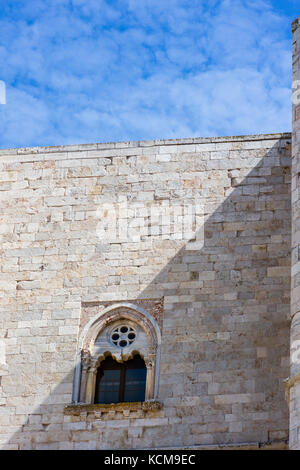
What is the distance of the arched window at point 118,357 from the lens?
1925 centimetres

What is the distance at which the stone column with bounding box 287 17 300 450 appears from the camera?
16.6 metres

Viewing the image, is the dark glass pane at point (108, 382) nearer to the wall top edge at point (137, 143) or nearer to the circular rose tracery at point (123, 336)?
the circular rose tracery at point (123, 336)

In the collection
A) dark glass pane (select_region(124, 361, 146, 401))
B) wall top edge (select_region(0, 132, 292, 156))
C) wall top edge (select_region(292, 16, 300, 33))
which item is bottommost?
dark glass pane (select_region(124, 361, 146, 401))

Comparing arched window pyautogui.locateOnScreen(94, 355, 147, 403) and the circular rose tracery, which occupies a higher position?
the circular rose tracery

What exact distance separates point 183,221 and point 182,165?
103 cm

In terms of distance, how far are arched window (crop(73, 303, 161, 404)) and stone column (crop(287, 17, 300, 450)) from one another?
2761 millimetres

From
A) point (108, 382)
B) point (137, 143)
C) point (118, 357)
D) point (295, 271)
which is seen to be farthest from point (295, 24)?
point (108, 382)

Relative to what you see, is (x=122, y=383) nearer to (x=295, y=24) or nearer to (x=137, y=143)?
(x=137, y=143)

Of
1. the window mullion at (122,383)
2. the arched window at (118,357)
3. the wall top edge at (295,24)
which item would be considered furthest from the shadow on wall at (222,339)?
the wall top edge at (295,24)

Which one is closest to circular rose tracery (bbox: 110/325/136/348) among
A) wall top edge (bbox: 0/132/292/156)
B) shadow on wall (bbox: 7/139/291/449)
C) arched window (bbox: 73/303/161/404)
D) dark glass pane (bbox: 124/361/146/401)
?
arched window (bbox: 73/303/161/404)

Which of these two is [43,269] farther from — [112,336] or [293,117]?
[293,117]

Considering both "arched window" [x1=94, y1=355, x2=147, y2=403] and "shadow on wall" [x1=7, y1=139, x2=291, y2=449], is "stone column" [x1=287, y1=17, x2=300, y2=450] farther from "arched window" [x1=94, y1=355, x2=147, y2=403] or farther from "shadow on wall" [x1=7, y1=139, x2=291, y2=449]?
"arched window" [x1=94, y1=355, x2=147, y2=403]

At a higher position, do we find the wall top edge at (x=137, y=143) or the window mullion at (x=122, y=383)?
the wall top edge at (x=137, y=143)

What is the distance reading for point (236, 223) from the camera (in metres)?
20.1
